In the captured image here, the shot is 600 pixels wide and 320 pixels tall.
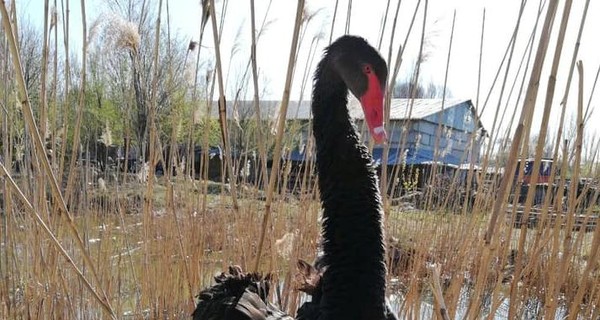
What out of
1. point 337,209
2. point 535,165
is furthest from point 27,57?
point 535,165

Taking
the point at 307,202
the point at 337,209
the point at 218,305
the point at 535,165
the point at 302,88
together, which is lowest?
the point at 218,305

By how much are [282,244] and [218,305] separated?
62 centimetres

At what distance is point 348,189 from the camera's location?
1.52 m

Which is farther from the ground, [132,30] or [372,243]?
[132,30]

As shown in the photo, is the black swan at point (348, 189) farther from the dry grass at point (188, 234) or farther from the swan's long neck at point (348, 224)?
the dry grass at point (188, 234)

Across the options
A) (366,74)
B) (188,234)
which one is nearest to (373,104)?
(366,74)

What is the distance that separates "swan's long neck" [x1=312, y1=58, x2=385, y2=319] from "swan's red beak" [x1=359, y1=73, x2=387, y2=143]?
0.52 feet

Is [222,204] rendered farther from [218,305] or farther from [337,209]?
[337,209]

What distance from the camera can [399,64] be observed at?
7.07ft

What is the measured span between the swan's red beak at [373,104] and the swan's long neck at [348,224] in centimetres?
16

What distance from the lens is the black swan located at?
4.82ft

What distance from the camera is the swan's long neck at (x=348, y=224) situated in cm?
147

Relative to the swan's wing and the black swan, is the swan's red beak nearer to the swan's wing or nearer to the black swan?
the black swan

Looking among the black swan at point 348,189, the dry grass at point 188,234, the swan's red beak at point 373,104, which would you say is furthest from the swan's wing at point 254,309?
the swan's red beak at point 373,104
